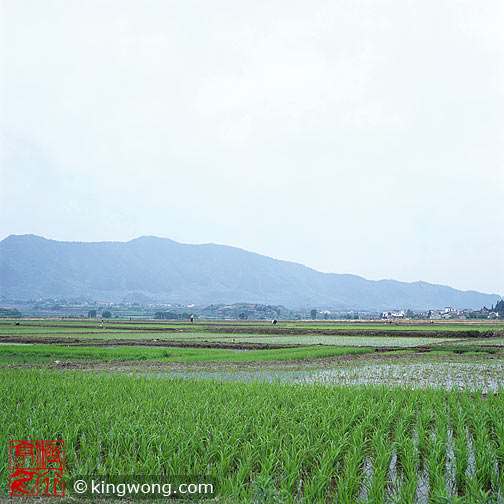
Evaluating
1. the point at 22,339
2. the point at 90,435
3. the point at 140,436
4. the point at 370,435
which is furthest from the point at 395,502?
the point at 22,339

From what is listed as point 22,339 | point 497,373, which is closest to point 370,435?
point 497,373

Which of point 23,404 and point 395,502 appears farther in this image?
point 23,404

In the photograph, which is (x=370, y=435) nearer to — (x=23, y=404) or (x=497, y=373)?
(x=23, y=404)

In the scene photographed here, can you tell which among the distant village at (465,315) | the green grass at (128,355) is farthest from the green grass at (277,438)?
the distant village at (465,315)

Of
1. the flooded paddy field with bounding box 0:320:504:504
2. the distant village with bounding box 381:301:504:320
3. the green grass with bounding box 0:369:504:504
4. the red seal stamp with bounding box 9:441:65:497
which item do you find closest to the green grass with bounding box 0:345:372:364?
the flooded paddy field with bounding box 0:320:504:504

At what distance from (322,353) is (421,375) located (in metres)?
6.35

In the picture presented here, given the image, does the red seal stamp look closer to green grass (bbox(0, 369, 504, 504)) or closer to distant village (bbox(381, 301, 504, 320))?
green grass (bbox(0, 369, 504, 504))

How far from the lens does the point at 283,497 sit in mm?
4070

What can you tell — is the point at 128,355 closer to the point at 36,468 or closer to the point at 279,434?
the point at 279,434

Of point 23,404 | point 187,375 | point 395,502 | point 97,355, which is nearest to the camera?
point 395,502

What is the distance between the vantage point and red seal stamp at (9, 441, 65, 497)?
4281 millimetres

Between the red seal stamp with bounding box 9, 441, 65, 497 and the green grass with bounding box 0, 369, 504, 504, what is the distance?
0.13 m

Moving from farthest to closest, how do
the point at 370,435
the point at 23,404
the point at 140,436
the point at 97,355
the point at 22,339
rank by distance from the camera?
the point at 22,339, the point at 97,355, the point at 23,404, the point at 370,435, the point at 140,436

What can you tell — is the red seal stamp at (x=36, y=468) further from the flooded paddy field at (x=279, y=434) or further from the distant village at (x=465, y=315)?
the distant village at (x=465, y=315)
